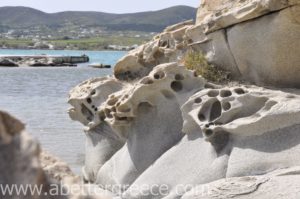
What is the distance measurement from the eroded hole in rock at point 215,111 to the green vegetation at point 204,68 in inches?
77.3

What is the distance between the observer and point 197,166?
9.79 m

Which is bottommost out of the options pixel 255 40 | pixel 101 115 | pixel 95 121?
pixel 95 121

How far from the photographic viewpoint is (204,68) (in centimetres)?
1209

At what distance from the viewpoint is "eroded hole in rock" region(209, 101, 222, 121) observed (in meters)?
9.82

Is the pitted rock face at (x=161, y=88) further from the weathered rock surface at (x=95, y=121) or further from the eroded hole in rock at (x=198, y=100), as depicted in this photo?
the weathered rock surface at (x=95, y=121)

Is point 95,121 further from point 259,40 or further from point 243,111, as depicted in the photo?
point 243,111

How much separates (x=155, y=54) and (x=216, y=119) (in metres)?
4.93

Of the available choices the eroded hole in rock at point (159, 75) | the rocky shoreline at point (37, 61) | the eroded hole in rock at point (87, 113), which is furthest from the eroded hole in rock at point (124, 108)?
the rocky shoreline at point (37, 61)

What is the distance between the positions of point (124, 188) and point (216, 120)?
2.75m

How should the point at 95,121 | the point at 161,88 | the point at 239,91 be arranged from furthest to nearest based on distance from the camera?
the point at 95,121, the point at 161,88, the point at 239,91

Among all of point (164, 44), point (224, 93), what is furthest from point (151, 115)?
point (164, 44)

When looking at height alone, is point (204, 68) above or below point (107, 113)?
above

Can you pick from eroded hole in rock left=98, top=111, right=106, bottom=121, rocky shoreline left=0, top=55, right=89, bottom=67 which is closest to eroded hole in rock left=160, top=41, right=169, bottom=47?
eroded hole in rock left=98, top=111, right=106, bottom=121

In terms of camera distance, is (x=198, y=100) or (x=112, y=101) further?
(x=112, y=101)
